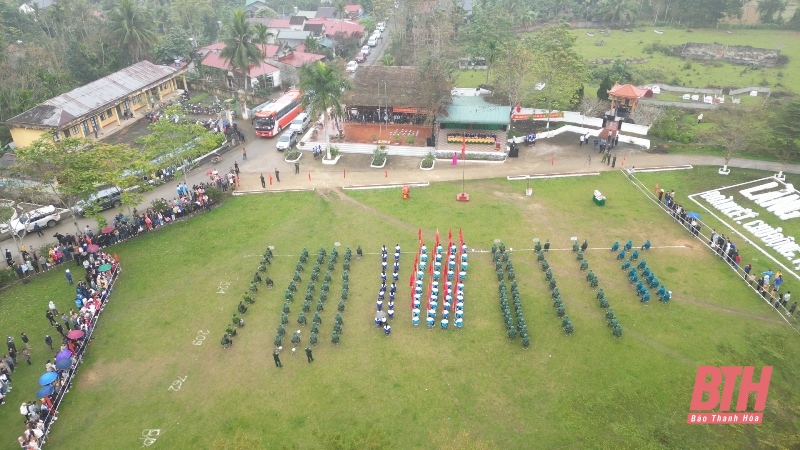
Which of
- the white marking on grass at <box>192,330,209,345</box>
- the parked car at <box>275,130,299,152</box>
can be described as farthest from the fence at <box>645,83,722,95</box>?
the white marking on grass at <box>192,330,209,345</box>

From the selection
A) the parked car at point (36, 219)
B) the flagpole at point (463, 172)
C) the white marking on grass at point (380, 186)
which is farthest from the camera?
the white marking on grass at point (380, 186)

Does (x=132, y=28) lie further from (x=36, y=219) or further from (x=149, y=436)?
(x=149, y=436)

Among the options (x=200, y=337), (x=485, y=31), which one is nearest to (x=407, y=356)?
(x=200, y=337)

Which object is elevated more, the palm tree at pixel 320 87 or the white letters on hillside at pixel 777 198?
the palm tree at pixel 320 87

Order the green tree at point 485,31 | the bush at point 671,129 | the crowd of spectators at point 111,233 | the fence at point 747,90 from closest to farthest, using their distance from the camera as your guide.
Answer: the crowd of spectators at point 111,233 → the bush at point 671,129 → the fence at point 747,90 → the green tree at point 485,31

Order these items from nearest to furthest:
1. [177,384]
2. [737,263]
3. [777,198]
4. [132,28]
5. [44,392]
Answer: [44,392] → [177,384] → [737,263] → [777,198] → [132,28]

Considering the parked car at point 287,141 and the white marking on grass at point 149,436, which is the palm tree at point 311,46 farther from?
the white marking on grass at point 149,436

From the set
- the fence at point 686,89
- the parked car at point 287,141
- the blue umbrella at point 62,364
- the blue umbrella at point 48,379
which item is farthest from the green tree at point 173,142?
the fence at point 686,89

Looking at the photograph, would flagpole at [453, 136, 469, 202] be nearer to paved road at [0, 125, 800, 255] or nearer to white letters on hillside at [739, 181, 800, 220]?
paved road at [0, 125, 800, 255]
